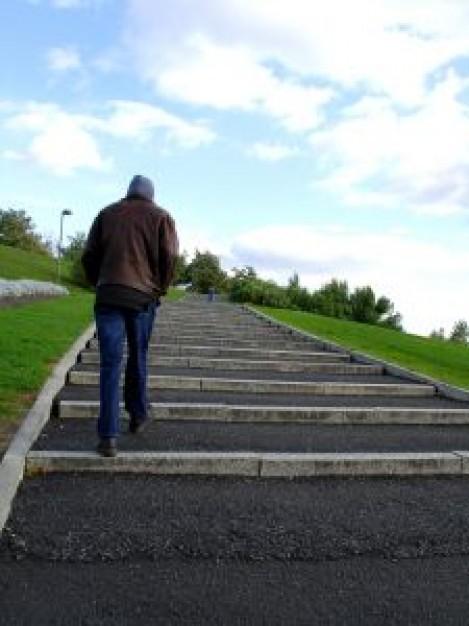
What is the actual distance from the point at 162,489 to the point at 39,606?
1.77 meters

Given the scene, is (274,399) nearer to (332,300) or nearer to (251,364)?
(251,364)

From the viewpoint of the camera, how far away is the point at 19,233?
99125 millimetres

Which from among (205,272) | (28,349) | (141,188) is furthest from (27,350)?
(205,272)

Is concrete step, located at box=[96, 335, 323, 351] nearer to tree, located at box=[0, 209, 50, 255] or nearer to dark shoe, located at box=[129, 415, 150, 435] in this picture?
dark shoe, located at box=[129, 415, 150, 435]

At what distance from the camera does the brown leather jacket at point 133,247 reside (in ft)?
19.0

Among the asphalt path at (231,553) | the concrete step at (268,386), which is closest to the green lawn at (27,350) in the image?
the concrete step at (268,386)

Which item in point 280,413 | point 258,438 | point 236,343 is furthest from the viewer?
point 236,343

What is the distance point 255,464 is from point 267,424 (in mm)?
1781

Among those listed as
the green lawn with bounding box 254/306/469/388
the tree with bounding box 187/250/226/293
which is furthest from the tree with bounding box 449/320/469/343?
the green lawn with bounding box 254/306/469/388

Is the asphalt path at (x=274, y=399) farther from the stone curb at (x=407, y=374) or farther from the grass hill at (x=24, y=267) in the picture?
the grass hill at (x=24, y=267)

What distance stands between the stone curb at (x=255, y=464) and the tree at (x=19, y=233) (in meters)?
91.7

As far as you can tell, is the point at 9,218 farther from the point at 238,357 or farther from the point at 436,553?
the point at 436,553

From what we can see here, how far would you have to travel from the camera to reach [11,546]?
13.5 feet

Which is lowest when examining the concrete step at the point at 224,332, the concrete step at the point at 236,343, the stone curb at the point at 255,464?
the stone curb at the point at 255,464
